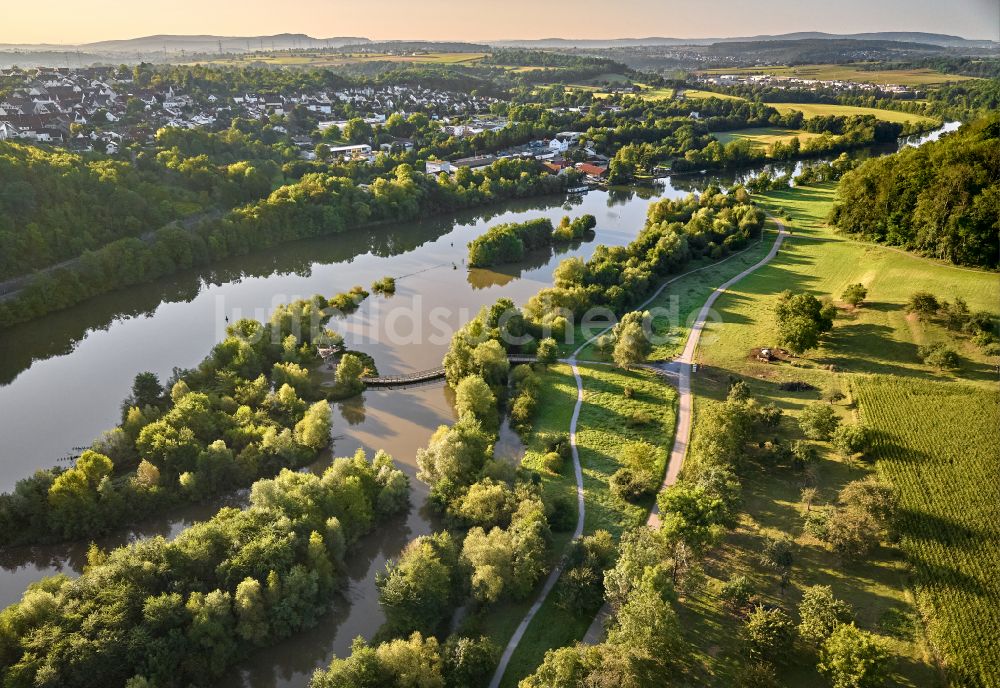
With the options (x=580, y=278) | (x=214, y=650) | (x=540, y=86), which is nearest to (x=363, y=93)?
(x=540, y=86)

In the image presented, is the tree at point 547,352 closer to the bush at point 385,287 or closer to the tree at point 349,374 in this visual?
the tree at point 349,374

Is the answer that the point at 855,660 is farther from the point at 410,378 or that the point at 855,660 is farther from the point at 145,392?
the point at 145,392

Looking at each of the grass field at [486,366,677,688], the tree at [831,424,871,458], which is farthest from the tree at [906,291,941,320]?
the grass field at [486,366,677,688]

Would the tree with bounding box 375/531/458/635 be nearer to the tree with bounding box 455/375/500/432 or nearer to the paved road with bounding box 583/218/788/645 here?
the paved road with bounding box 583/218/788/645

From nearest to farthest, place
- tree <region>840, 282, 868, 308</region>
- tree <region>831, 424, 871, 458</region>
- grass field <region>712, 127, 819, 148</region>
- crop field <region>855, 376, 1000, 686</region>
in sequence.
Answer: crop field <region>855, 376, 1000, 686</region> → tree <region>831, 424, 871, 458</region> → tree <region>840, 282, 868, 308</region> → grass field <region>712, 127, 819, 148</region>

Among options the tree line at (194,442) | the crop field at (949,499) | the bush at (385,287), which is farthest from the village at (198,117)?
the crop field at (949,499)

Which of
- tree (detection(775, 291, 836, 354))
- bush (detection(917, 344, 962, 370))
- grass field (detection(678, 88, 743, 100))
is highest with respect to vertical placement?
grass field (detection(678, 88, 743, 100))
